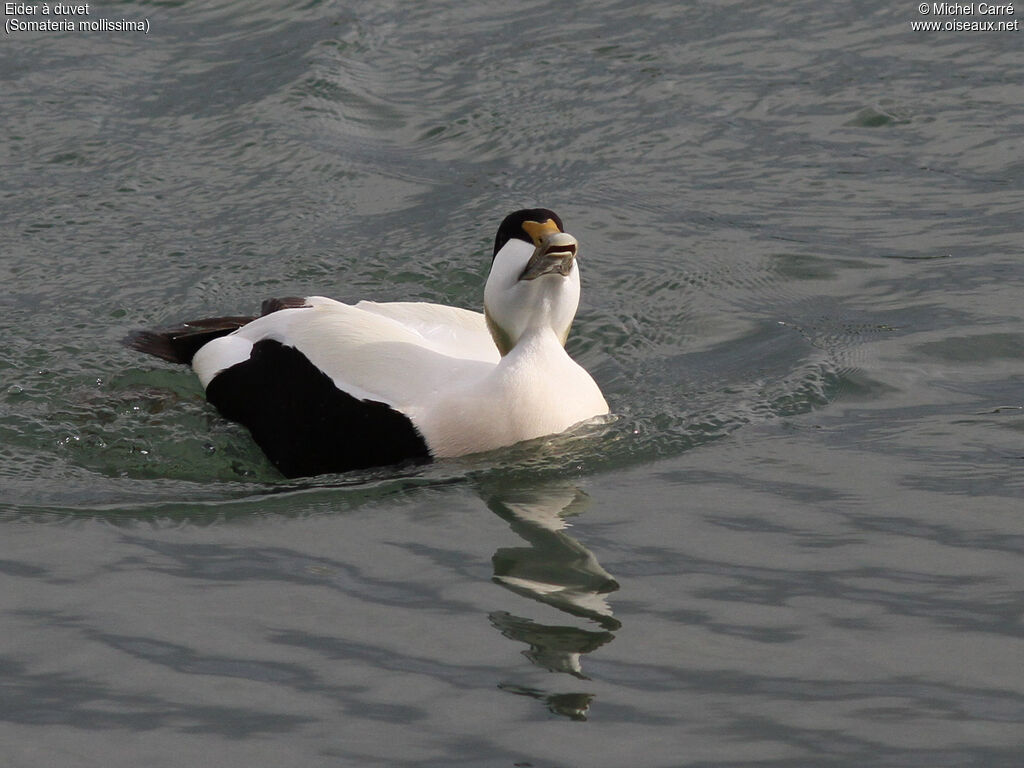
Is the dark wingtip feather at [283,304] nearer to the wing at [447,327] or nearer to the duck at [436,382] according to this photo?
the wing at [447,327]


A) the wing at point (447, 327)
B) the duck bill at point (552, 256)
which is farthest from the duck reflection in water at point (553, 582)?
the wing at point (447, 327)

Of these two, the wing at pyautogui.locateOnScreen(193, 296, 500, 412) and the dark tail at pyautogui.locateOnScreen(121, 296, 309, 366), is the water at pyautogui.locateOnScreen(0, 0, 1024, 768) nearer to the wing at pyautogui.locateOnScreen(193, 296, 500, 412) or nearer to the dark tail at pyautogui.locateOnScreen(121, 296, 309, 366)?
the dark tail at pyautogui.locateOnScreen(121, 296, 309, 366)

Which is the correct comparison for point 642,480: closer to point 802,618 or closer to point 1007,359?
point 802,618

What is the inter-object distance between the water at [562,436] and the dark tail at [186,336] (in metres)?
Result: 0.18

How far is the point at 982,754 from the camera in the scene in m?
3.63

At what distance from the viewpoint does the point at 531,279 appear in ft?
17.8

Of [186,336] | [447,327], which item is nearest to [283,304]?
[186,336]

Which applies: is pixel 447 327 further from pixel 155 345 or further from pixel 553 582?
pixel 553 582

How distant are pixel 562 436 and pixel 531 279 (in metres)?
0.60

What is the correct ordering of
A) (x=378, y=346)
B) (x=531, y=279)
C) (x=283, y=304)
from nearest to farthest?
(x=531, y=279)
(x=378, y=346)
(x=283, y=304)

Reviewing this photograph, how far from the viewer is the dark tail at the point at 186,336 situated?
6.71 metres

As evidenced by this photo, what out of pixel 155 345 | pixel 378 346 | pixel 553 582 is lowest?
pixel 553 582

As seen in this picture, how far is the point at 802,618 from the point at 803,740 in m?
0.65

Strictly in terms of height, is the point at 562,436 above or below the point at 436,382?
below
